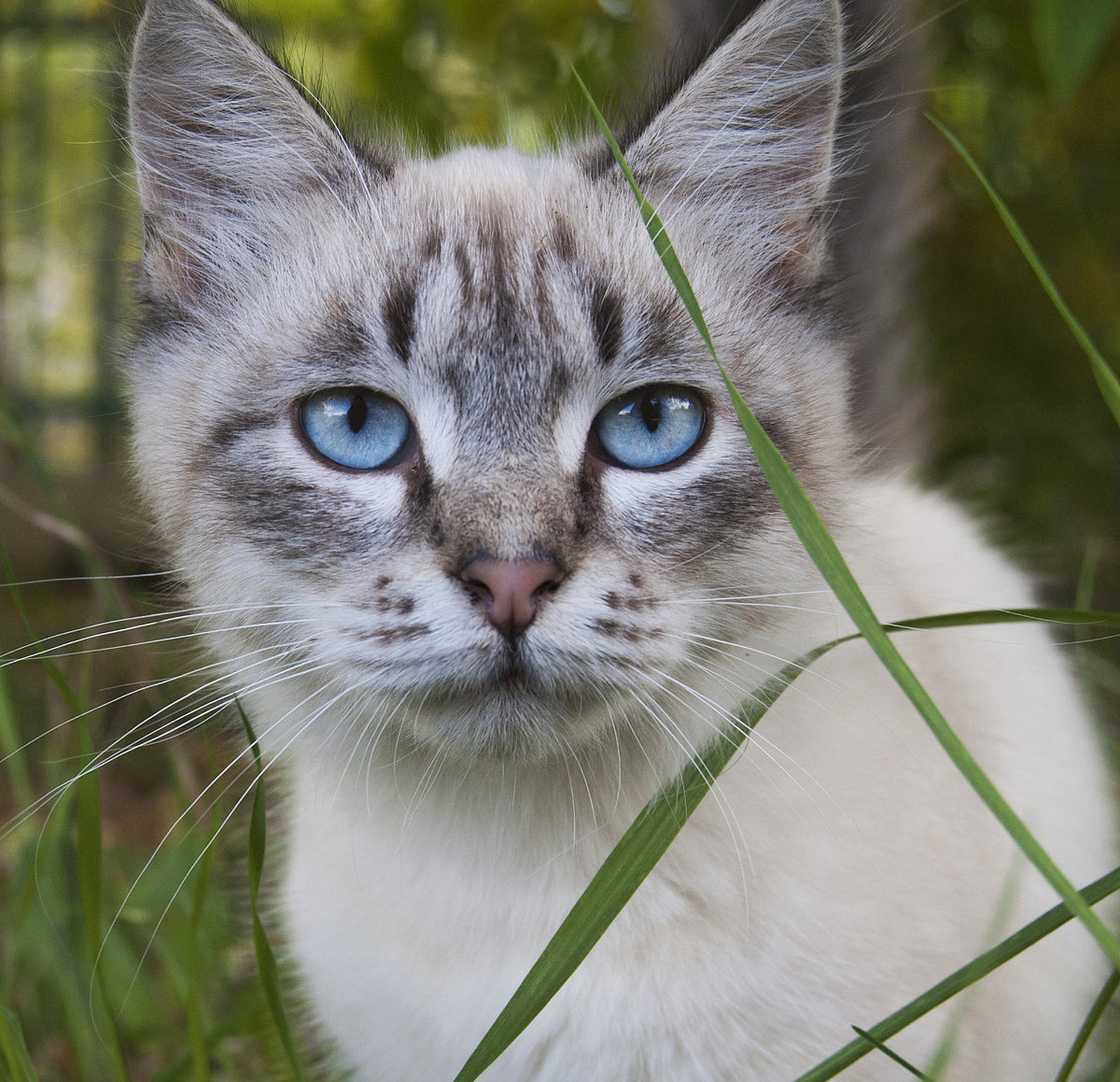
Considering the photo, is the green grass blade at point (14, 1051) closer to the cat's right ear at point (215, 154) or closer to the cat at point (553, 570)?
the cat at point (553, 570)

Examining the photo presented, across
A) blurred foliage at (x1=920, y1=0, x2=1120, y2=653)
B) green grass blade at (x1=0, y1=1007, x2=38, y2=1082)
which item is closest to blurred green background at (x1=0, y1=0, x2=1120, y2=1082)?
blurred foliage at (x1=920, y1=0, x2=1120, y2=653)

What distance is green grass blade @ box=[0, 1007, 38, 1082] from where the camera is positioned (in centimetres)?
135

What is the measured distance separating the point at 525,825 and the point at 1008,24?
99.1 inches

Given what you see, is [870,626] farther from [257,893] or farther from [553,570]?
[257,893]

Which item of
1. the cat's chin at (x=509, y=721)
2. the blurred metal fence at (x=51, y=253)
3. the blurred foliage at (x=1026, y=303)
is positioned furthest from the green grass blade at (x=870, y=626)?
the blurred metal fence at (x=51, y=253)

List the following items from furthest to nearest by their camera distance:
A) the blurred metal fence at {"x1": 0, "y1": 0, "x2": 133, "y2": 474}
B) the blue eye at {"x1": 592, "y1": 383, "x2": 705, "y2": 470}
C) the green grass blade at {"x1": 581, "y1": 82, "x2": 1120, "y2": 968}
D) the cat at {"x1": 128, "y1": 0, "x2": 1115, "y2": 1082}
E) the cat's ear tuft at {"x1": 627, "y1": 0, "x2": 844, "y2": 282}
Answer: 1. the blurred metal fence at {"x1": 0, "y1": 0, "x2": 133, "y2": 474}
2. the cat's ear tuft at {"x1": 627, "y1": 0, "x2": 844, "y2": 282}
3. the blue eye at {"x1": 592, "y1": 383, "x2": 705, "y2": 470}
4. the cat at {"x1": 128, "y1": 0, "x2": 1115, "y2": 1082}
5. the green grass blade at {"x1": 581, "y1": 82, "x2": 1120, "y2": 968}

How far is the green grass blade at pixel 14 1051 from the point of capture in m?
1.35

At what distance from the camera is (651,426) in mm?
1465

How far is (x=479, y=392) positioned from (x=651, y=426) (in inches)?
9.5

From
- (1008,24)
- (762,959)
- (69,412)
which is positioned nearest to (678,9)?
(1008,24)

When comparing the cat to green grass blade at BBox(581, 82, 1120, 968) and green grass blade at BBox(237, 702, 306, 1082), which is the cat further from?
green grass blade at BBox(581, 82, 1120, 968)

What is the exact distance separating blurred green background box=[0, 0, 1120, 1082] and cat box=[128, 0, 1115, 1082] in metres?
0.19

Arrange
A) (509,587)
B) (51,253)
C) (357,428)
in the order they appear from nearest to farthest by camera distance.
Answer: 1. (509,587)
2. (357,428)
3. (51,253)

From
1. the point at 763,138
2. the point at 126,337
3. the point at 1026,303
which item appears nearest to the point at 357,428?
the point at 126,337
